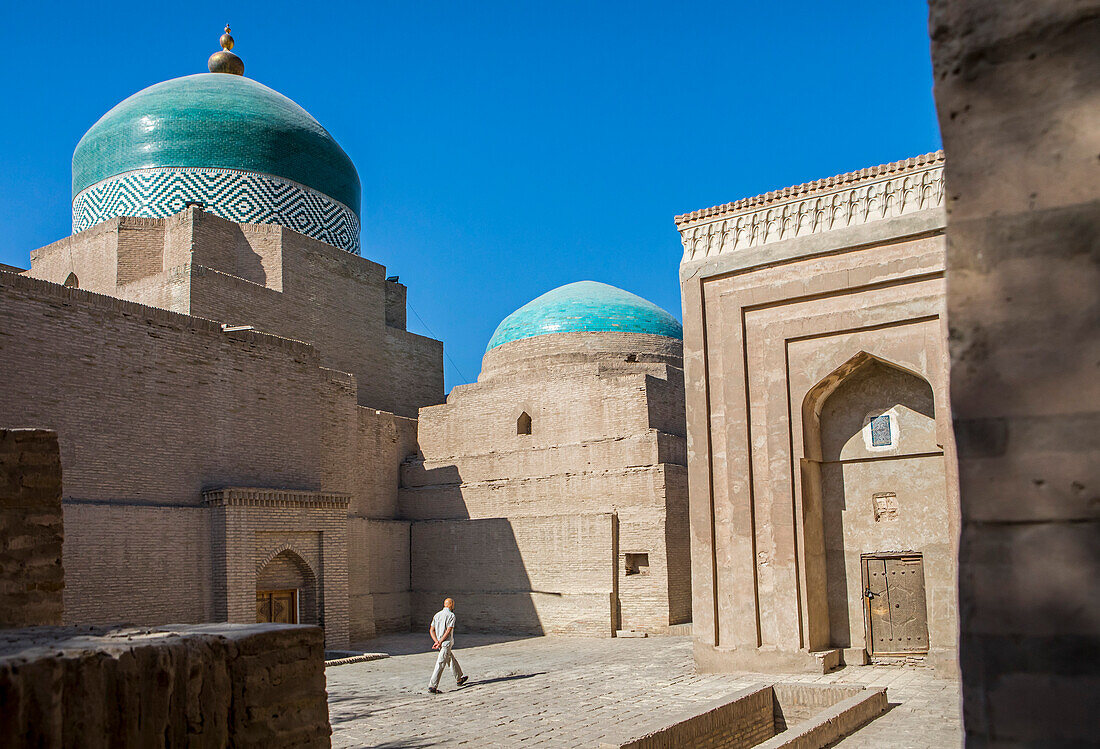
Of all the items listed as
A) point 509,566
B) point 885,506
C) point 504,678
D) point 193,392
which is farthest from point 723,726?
point 509,566

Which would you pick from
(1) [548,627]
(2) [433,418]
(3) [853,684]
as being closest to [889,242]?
(3) [853,684]

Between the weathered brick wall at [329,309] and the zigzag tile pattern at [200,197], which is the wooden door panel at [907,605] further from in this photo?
the zigzag tile pattern at [200,197]

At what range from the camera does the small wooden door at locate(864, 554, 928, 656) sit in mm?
10461

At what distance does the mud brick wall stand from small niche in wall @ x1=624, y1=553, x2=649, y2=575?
14.4 metres

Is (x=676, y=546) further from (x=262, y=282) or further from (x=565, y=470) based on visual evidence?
(x=262, y=282)

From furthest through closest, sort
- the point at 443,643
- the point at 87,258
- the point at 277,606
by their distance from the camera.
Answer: the point at 87,258
the point at 277,606
the point at 443,643

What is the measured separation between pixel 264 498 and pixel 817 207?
8.16 meters

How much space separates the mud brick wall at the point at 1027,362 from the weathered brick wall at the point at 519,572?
1451cm

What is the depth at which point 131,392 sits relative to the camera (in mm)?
13086

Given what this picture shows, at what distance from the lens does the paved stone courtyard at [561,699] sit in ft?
24.4

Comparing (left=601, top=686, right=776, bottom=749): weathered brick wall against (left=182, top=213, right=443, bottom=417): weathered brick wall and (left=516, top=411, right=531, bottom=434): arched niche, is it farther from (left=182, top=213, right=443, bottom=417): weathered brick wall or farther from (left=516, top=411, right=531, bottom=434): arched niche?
(left=182, top=213, right=443, bottom=417): weathered brick wall

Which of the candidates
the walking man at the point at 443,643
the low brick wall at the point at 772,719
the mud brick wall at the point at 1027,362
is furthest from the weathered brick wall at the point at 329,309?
the mud brick wall at the point at 1027,362

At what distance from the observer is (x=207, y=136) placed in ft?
65.4

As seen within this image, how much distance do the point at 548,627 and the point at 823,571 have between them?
665 centimetres
